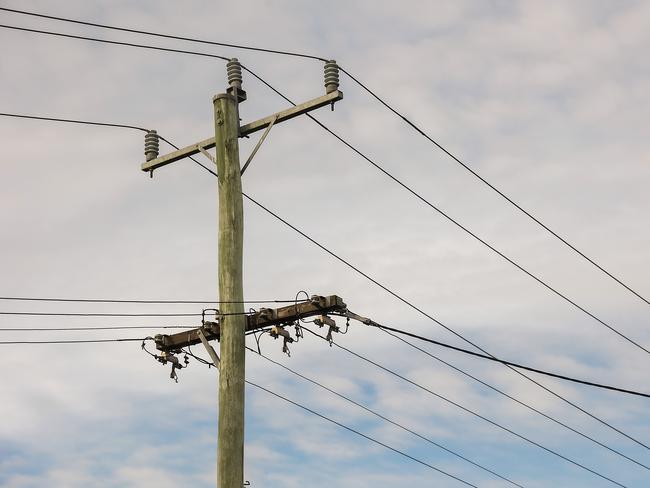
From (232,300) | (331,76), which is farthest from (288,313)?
(331,76)

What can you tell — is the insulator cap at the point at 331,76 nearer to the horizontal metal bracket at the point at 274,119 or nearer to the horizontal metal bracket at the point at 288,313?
the horizontal metal bracket at the point at 274,119

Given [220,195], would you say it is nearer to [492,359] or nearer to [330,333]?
[330,333]

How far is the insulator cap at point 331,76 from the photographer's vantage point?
1689cm

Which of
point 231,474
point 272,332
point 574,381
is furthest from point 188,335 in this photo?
point 574,381

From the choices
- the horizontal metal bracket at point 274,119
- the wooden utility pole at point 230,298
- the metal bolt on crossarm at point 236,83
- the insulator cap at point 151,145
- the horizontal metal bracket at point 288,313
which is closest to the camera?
the wooden utility pole at point 230,298

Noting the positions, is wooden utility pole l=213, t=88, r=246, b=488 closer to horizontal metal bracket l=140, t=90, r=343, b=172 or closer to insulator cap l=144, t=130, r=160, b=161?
horizontal metal bracket l=140, t=90, r=343, b=172

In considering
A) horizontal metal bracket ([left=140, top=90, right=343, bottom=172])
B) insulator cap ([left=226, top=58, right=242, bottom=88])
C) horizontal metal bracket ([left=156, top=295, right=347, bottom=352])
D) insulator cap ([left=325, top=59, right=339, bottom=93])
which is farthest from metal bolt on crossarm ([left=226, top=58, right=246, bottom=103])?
horizontal metal bracket ([left=156, top=295, right=347, bottom=352])

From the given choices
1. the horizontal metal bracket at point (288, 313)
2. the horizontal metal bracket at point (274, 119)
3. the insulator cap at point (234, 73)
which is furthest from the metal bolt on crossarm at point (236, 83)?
the horizontal metal bracket at point (288, 313)

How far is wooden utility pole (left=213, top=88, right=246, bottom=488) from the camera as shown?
15.0m

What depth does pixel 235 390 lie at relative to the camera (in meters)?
15.3

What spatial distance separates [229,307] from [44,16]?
16.7 feet

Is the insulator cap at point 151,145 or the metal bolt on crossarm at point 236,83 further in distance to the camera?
the insulator cap at point 151,145

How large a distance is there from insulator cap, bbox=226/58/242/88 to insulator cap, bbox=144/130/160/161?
2.07 metres

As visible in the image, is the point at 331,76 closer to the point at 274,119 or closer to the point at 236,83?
the point at 274,119
